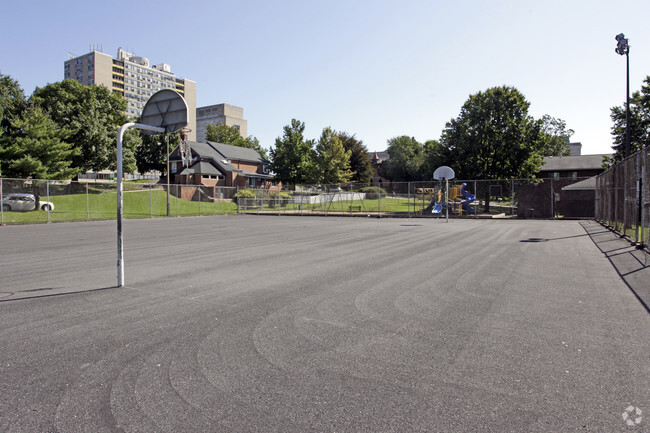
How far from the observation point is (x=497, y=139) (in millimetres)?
35750

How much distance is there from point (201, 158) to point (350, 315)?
182 ft

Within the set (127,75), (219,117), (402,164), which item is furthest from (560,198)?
(219,117)

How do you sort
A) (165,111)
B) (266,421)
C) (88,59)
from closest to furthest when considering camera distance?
1. (266,421)
2. (165,111)
3. (88,59)

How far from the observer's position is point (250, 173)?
63.2m

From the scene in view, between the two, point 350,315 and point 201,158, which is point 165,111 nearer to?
point 350,315

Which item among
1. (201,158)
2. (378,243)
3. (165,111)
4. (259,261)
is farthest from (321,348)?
(201,158)

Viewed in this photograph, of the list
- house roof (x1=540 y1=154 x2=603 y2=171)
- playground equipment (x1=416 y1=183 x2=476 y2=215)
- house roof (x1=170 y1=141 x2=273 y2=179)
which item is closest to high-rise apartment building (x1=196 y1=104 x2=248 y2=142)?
house roof (x1=170 y1=141 x2=273 y2=179)

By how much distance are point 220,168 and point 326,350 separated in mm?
58157

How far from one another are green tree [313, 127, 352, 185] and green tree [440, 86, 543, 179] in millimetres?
25681

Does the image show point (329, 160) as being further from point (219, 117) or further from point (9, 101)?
point (219, 117)

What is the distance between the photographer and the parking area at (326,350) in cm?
255

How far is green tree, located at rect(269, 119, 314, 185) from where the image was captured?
62812 mm

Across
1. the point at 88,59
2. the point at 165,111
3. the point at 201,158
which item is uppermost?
the point at 88,59

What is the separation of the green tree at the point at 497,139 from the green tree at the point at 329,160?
25.7m
